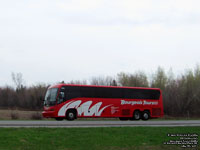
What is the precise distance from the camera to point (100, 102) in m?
32.0

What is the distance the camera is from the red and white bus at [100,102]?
29.9m

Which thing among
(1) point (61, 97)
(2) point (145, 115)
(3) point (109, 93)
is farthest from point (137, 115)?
(1) point (61, 97)

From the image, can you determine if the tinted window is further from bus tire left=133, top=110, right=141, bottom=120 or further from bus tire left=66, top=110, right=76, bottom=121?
bus tire left=133, top=110, right=141, bottom=120
